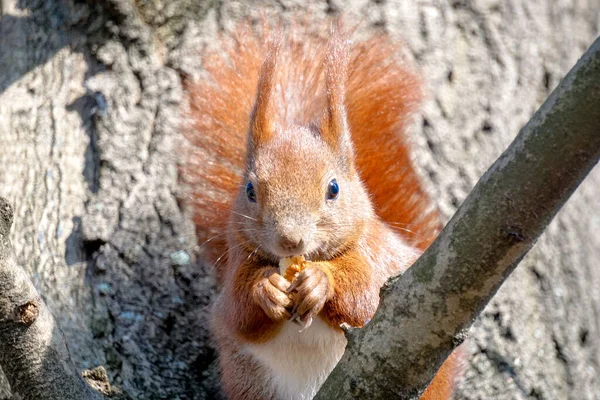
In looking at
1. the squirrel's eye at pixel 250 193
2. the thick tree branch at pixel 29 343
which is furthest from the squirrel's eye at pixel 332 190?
the thick tree branch at pixel 29 343

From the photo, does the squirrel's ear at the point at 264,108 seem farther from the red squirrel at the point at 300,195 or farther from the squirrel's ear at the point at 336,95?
the squirrel's ear at the point at 336,95

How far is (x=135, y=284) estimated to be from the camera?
6.75ft

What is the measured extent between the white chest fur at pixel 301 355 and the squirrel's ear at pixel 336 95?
380mm

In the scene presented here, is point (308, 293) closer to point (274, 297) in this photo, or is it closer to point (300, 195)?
point (274, 297)

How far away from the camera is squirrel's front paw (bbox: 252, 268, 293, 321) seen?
1.69m

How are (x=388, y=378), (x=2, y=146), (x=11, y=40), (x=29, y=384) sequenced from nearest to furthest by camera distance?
(x=388, y=378) → (x=29, y=384) → (x=2, y=146) → (x=11, y=40)

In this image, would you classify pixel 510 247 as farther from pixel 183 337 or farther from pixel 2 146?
pixel 2 146

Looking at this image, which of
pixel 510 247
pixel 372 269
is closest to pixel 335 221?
pixel 372 269

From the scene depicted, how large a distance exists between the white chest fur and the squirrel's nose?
0.23 meters

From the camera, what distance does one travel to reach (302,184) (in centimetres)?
171

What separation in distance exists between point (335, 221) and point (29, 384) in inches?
26.0

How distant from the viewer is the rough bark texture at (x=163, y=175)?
2035mm

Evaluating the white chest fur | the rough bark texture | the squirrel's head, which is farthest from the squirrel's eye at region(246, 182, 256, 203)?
the rough bark texture

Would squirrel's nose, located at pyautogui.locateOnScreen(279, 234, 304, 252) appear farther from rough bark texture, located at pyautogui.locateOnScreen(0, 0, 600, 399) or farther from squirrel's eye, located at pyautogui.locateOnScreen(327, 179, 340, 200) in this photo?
rough bark texture, located at pyautogui.locateOnScreen(0, 0, 600, 399)
